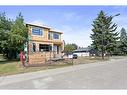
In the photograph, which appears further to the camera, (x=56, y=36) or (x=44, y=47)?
(x=56, y=36)

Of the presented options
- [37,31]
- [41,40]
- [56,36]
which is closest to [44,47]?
[41,40]

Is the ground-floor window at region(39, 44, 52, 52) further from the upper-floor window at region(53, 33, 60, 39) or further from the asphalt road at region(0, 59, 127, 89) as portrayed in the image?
the asphalt road at region(0, 59, 127, 89)

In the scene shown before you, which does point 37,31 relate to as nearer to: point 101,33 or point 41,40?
point 41,40

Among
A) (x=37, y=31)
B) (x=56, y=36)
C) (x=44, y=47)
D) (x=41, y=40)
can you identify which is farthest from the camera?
(x=56, y=36)

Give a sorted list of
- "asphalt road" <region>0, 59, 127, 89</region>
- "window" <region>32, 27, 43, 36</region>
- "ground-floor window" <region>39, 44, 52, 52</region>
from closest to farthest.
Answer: "asphalt road" <region>0, 59, 127, 89</region>
"window" <region>32, 27, 43, 36</region>
"ground-floor window" <region>39, 44, 52, 52</region>

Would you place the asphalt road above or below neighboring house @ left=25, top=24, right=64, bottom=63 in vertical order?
below

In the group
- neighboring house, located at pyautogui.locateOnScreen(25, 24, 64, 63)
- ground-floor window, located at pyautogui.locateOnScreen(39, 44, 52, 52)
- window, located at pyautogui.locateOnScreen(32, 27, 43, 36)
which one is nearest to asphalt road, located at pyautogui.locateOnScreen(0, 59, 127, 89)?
neighboring house, located at pyautogui.locateOnScreen(25, 24, 64, 63)

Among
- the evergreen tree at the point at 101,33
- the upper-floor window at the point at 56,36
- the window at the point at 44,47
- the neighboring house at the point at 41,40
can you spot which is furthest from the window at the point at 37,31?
the evergreen tree at the point at 101,33

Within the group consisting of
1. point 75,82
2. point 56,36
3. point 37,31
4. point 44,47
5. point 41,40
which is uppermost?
point 37,31

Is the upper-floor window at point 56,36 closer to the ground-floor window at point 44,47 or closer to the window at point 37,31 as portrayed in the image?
the ground-floor window at point 44,47

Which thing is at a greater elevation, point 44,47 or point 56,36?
point 56,36

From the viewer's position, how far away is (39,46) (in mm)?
39000

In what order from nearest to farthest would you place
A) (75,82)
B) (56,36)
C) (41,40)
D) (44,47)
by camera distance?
(75,82) < (41,40) < (44,47) < (56,36)
